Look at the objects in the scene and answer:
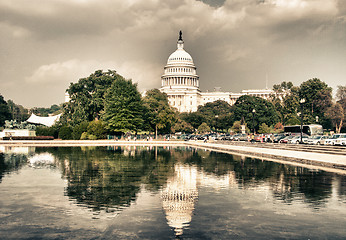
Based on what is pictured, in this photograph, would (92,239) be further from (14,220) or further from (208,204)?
(208,204)

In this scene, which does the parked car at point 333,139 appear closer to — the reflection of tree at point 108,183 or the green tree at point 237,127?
the reflection of tree at point 108,183

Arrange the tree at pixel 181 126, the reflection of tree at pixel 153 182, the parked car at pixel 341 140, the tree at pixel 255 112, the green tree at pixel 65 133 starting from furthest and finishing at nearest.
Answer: the tree at pixel 255 112 → the tree at pixel 181 126 → the green tree at pixel 65 133 → the parked car at pixel 341 140 → the reflection of tree at pixel 153 182

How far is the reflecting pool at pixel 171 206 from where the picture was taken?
32.2 ft

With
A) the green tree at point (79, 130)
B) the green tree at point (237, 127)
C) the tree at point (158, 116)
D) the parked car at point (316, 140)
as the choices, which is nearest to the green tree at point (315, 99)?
the green tree at point (237, 127)

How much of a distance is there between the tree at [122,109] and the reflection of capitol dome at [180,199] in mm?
54992

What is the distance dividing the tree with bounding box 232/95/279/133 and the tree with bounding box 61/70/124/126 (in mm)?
39966

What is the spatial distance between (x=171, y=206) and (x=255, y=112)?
324 feet

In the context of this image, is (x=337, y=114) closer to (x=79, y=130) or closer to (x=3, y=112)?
(x=79, y=130)

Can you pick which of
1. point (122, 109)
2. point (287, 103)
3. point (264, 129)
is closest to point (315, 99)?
point (287, 103)

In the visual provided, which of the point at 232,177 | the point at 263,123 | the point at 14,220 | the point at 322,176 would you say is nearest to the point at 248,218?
the point at 14,220

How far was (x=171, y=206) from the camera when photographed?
1270cm

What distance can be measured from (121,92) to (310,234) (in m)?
70.2

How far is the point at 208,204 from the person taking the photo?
13180 millimetres

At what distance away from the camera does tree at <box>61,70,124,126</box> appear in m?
86.1
